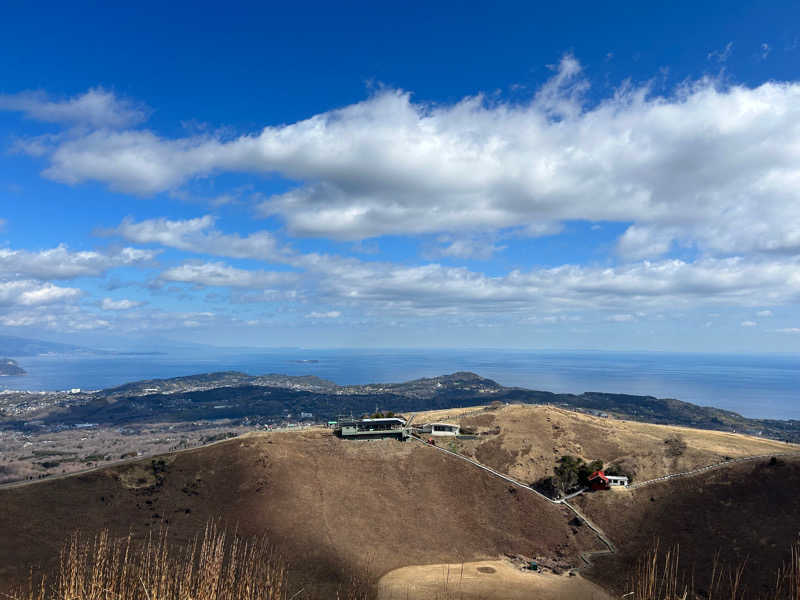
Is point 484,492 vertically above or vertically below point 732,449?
below

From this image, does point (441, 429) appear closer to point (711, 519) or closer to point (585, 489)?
point (585, 489)

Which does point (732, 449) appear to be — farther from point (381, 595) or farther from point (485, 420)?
point (381, 595)

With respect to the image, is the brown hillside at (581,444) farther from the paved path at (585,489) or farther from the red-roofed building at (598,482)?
the red-roofed building at (598,482)

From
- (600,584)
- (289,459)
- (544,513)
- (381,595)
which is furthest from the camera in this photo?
(289,459)

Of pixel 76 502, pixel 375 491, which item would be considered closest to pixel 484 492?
pixel 375 491

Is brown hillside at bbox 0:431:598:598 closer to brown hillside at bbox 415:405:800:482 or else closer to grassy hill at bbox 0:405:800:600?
grassy hill at bbox 0:405:800:600
